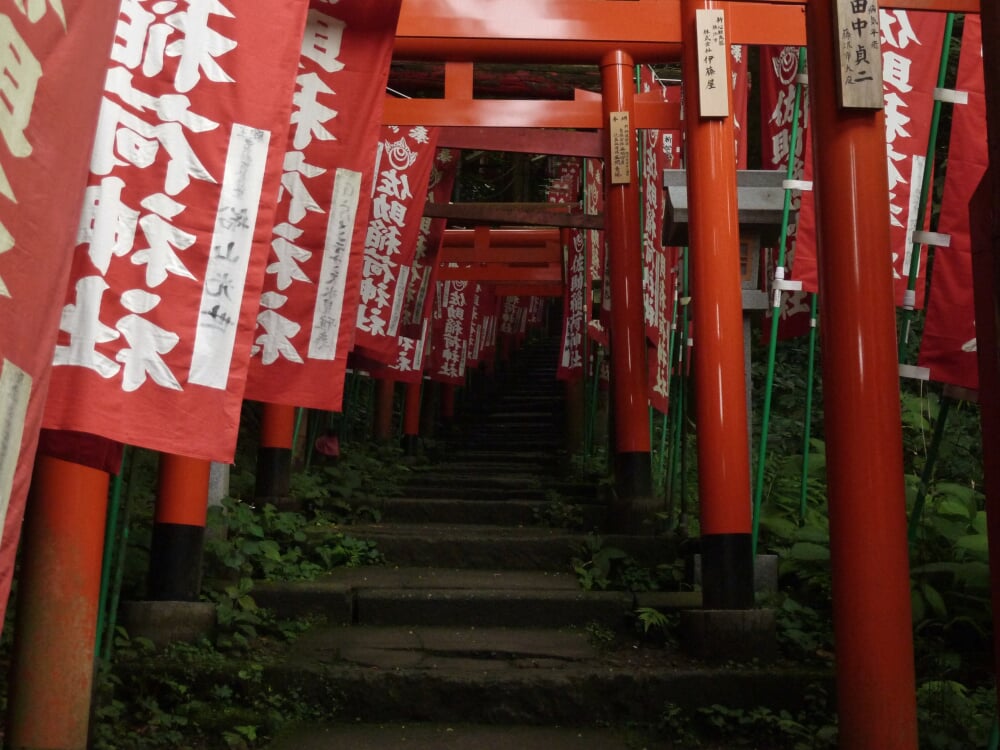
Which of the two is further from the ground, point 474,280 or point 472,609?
point 474,280

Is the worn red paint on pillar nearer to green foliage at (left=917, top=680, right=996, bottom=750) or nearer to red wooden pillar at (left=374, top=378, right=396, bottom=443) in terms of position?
green foliage at (left=917, top=680, right=996, bottom=750)

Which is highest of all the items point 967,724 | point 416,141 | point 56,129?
point 416,141

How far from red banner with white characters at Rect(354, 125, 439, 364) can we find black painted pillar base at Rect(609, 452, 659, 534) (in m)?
2.35

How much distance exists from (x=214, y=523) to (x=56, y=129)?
A: 530 cm

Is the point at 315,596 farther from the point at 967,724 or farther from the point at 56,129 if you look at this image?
the point at 56,129

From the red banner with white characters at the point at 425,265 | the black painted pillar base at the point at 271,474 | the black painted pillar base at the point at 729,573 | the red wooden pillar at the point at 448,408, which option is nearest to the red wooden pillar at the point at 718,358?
the black painted pillar base at the point at 729,573

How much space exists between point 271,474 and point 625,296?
347 centimetres

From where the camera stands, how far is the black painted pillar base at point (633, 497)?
8.28 m

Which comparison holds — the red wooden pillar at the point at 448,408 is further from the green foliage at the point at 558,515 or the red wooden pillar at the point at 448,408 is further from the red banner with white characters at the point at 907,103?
the red banner with white characters at the point at 907,103

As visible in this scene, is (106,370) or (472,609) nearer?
(106,370)

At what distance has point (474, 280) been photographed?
17328 millimetres

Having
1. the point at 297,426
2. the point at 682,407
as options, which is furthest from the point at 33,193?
the point at 297,426

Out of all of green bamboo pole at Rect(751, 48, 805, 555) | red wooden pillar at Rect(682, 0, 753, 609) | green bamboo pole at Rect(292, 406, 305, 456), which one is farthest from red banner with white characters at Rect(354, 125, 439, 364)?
green bamboo pole at Rect(751, 48, 805, 555)

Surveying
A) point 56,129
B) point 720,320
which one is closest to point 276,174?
point 56,129
